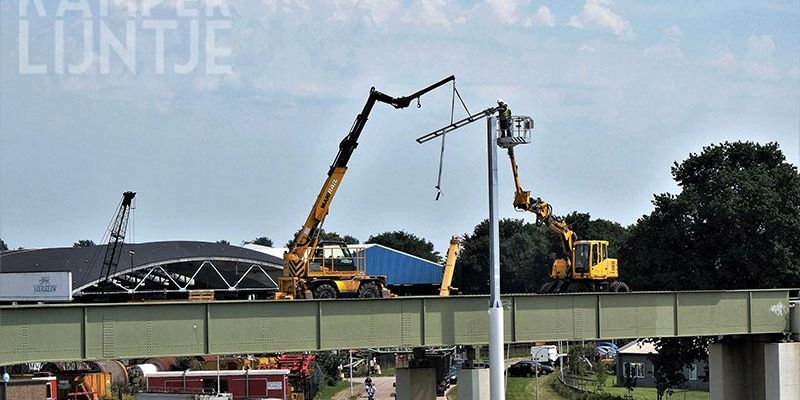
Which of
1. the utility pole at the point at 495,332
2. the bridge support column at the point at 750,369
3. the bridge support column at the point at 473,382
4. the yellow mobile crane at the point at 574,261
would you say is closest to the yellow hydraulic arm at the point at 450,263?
the yellow mobile crane at the point at 574,261

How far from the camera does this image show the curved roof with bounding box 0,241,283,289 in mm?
93625

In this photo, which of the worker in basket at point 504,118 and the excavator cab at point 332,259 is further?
the excavator cab at point 332,259

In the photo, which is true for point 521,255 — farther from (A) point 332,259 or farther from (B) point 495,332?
(B) point 495,332

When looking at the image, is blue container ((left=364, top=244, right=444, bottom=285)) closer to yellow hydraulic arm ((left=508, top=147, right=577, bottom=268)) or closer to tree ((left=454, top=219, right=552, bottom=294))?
tree ((left=454, top=219, right=552, bottom=294))

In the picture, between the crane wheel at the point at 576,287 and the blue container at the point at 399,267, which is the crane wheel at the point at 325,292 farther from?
the blue container at the point at 399,267

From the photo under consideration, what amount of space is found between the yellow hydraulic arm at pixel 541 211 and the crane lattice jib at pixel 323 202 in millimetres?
7099

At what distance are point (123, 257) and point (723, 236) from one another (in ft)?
150

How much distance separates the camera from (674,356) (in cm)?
7381

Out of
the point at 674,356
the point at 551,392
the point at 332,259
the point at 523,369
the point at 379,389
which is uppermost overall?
the point at 332,259

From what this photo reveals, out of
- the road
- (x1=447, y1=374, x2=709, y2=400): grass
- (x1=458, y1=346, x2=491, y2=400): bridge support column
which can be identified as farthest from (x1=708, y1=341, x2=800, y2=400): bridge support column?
the road

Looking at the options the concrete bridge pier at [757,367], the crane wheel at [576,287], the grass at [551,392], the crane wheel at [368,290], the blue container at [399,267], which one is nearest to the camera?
the concrete bridge pier at [757,367]

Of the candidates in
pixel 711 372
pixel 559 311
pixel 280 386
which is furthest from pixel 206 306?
pixel 280 386

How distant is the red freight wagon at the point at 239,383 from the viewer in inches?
2596

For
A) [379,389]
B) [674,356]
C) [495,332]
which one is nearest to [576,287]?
[674,356]
